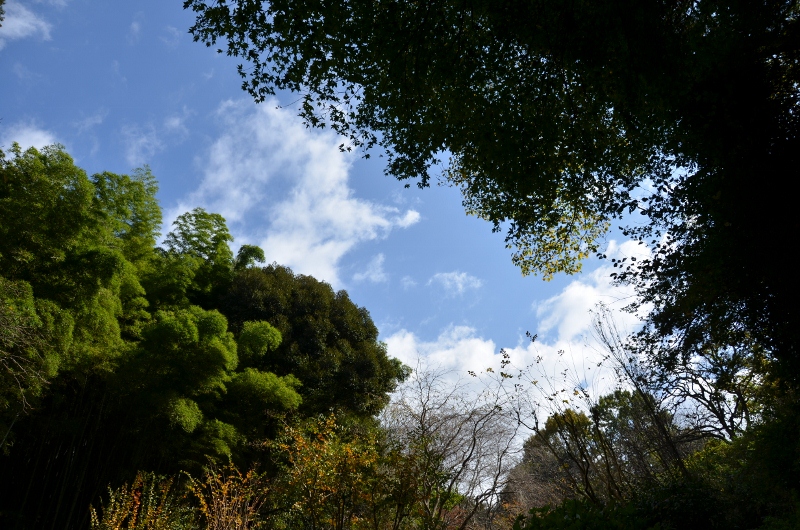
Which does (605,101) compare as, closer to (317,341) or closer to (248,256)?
(317,341)

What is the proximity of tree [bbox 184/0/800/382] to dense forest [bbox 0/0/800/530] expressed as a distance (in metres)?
0.02

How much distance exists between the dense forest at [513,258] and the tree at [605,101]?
19mm

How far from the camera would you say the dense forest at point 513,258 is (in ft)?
10.6

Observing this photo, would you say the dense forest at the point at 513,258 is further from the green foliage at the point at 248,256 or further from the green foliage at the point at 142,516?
the green foliage at the point at 248,256

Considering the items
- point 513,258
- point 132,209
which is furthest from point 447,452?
point 132,209

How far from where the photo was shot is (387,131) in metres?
3.97

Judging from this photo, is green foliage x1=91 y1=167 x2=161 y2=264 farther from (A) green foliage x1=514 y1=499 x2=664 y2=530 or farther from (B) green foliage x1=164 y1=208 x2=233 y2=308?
(A) green foliage x1=514 y1=499 x2=664 y2=530

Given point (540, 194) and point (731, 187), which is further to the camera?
point (540, 194)

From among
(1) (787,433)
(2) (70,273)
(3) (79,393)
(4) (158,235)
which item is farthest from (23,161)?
(1) (787,433)

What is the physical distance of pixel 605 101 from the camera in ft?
11.7

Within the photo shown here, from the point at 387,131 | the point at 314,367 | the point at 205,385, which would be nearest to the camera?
the point at 387,131

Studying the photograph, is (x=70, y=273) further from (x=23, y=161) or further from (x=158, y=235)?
(x=158, y=235)

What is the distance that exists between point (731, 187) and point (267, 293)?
942 centimetres

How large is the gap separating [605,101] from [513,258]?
209 centimetres
